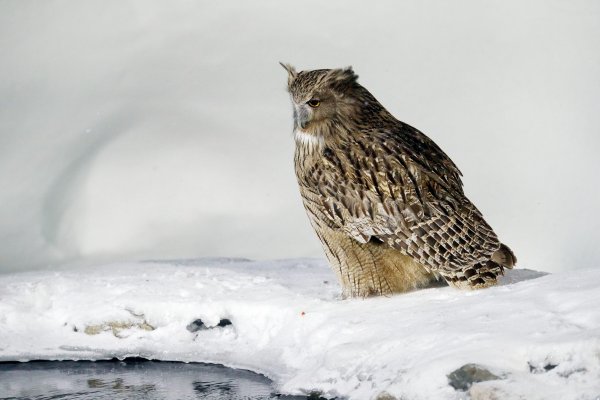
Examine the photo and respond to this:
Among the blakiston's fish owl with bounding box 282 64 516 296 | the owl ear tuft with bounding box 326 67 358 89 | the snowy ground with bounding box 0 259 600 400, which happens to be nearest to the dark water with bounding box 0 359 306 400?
the snowy ground with bounding box 0 259 600 400

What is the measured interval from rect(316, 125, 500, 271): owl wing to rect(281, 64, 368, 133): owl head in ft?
0.67

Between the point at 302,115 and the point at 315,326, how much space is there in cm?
129

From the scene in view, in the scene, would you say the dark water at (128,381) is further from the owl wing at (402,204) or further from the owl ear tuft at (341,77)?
the owl ear tuft at (341,77)

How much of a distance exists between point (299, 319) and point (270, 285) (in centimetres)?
87

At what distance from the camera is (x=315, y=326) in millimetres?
5852

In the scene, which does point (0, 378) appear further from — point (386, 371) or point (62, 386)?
point (386, 371)

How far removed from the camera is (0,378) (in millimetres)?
6047

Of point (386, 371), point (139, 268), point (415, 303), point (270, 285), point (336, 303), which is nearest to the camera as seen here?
point (386, 371)

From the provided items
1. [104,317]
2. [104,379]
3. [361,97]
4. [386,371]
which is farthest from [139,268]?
[386,371]

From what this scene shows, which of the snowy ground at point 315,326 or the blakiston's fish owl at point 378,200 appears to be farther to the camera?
the blakiston's fish owl at point 378,200

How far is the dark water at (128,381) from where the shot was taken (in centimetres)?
562

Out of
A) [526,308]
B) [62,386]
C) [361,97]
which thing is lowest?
[62,386]

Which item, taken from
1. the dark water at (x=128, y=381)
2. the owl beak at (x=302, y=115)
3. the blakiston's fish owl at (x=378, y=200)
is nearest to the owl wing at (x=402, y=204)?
the blakiston's fish owl at (x=378, y=200)

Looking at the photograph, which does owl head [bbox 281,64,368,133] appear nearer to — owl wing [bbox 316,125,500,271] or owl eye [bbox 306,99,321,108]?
owl eye [bbox 306,99,321,108]
